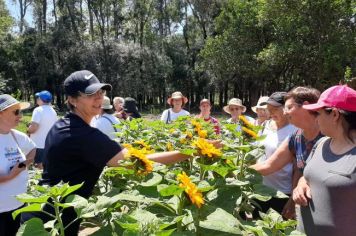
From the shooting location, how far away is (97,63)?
31.5 m

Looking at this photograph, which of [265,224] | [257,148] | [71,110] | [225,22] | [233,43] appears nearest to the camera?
[265,224]

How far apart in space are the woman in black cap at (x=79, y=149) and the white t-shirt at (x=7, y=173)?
89cm

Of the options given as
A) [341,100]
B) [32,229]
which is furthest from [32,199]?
[341,100]

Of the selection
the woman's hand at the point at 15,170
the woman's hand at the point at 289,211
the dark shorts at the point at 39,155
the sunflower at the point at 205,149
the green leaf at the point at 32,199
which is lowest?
the dark shorts at the point at 39,155

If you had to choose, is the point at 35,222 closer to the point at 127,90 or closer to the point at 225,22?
the point at 225,22

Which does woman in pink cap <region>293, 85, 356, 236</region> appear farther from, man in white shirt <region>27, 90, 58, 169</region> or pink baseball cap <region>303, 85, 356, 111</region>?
man in white shirt <region>27, 90, 58, 169</region>

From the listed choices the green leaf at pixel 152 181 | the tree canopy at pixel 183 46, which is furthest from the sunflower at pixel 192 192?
the tree canopy at pixel 183 46

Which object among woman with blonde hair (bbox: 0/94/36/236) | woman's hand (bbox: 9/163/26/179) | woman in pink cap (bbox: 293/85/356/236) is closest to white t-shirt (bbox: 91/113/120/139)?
woman with blonde hair (bbox: 0/94/36/236)

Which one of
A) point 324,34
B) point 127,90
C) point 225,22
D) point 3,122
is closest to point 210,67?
point 225,22

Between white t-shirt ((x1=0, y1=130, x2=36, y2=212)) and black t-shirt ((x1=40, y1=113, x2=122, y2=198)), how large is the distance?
99cm

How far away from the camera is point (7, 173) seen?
3.12 m

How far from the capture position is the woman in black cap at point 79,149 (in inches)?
83.9

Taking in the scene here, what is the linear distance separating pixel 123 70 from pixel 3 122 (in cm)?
2911

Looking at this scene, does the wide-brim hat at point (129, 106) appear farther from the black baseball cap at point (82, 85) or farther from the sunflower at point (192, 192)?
the sunflower at point (192, 192)
